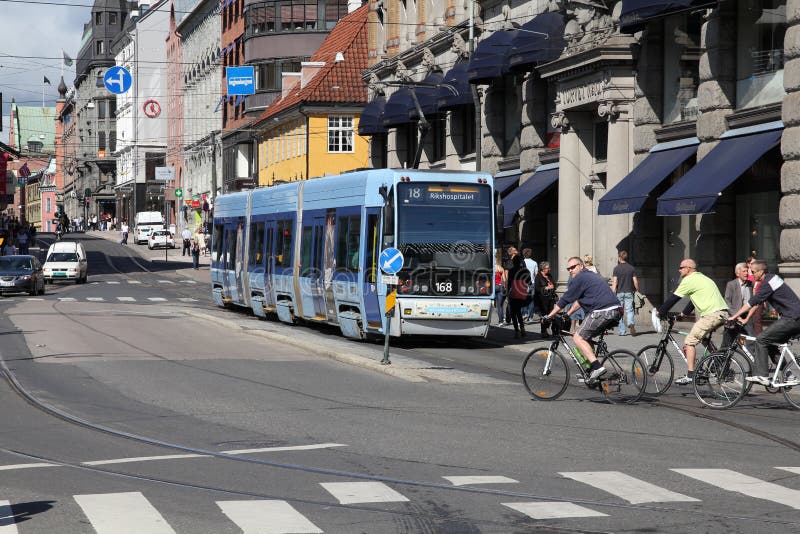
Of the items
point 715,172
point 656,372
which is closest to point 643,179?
point 715,172

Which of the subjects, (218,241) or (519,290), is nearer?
(519,290)

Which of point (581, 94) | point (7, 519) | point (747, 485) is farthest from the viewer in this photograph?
point (581, 94)

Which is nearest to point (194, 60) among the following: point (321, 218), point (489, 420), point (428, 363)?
point (321, 218)

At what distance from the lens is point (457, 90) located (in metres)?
41.2

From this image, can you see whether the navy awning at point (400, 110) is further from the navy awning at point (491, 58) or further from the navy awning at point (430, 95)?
the navy awning at point (491, 58)

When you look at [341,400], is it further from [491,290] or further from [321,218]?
[321,218]

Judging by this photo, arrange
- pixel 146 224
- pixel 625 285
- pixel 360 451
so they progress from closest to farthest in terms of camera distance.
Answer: pixel 360 451 → pixel 625 285 → pixel 146 224

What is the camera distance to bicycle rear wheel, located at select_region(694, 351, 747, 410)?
16281 millimetres

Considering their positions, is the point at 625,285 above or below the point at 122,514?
above

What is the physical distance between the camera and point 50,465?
1138 centimetres

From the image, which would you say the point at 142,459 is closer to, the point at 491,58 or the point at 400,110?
the point at 491,58

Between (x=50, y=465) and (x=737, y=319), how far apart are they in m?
9.30

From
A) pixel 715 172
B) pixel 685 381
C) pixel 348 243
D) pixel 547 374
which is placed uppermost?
pixel 715 172

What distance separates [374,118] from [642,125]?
70.5ft
